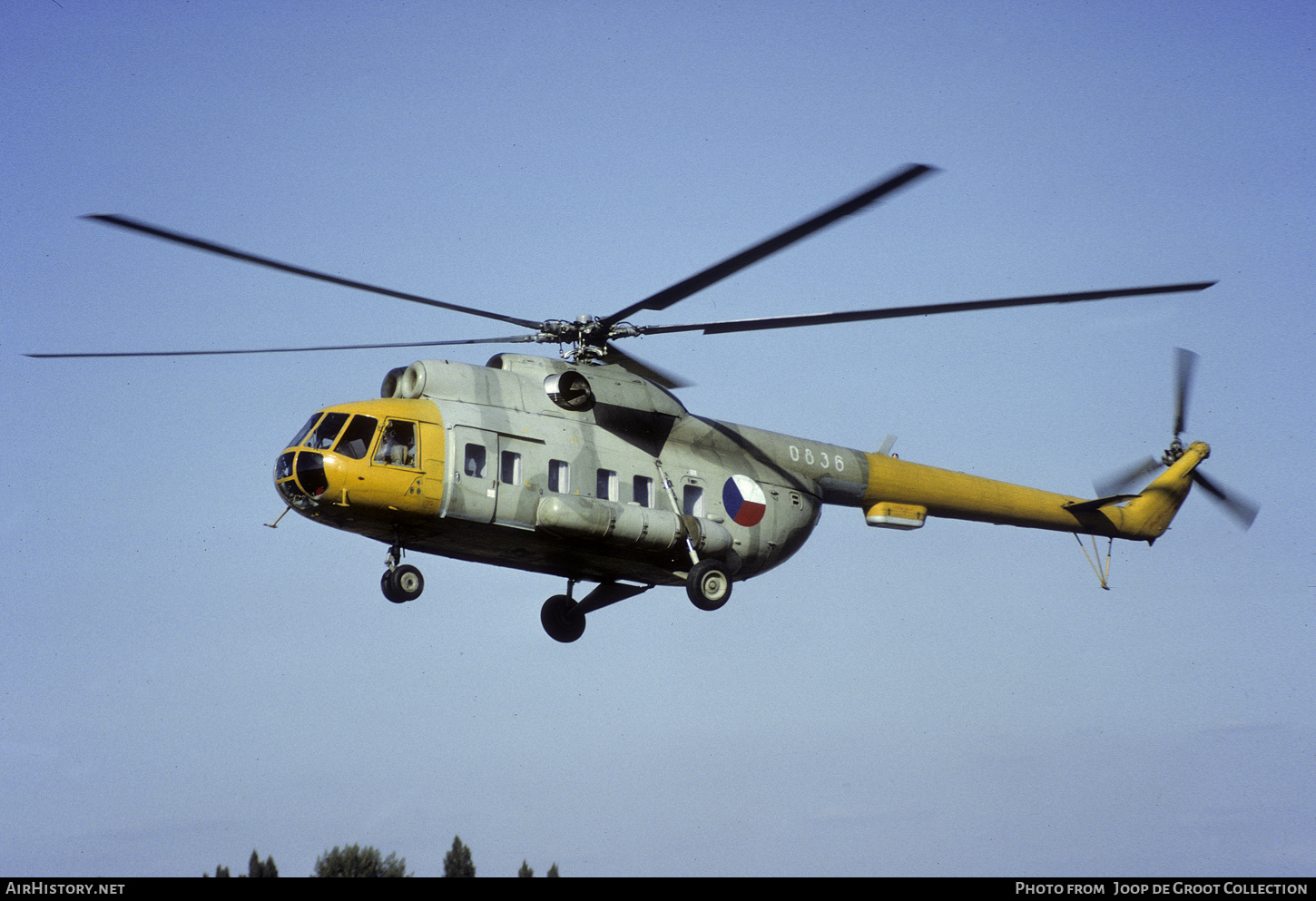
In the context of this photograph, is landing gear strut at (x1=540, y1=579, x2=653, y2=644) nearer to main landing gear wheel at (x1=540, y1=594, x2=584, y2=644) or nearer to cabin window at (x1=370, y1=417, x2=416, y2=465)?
main landing gear wheel at (x1=540, y1=594, x2=584, y2=644)

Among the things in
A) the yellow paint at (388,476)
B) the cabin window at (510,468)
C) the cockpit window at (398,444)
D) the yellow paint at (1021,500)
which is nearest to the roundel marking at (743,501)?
the yellow paint at (1021,500)

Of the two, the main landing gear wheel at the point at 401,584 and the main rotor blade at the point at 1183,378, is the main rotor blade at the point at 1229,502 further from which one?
the main landing gear wheel at the point at 401,584

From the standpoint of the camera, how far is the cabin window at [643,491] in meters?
21.0

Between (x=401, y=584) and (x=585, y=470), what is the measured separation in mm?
3189

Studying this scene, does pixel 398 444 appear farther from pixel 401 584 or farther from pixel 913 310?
pixel 913 310

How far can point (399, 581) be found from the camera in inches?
756

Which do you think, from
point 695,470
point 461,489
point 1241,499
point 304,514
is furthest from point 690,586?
point 1241,499

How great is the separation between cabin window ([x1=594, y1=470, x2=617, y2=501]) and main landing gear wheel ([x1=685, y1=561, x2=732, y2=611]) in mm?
1742

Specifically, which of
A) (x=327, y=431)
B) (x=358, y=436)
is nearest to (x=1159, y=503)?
(x=358, y=436)

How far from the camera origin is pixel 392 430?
18.9 m

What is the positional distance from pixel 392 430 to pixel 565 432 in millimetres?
2724

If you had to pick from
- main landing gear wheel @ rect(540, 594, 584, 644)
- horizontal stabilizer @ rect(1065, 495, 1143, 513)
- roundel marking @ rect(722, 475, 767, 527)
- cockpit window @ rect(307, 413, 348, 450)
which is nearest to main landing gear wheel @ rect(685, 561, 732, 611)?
roundel marking @ rect(722, 475, 767, 527)

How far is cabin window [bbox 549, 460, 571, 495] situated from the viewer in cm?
2000
